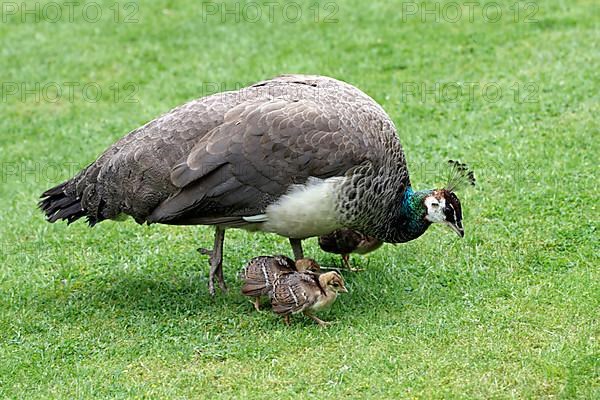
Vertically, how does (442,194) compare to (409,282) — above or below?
above

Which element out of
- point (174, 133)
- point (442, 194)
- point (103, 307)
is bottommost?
point (103, 307)

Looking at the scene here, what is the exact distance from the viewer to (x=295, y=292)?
621 cm

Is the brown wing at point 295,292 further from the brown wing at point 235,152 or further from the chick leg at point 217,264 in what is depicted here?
the chick leg at point 217,264

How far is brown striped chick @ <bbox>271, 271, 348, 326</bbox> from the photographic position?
6.21m

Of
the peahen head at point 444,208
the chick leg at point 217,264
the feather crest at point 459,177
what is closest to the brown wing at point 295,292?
the chick leg at point 217,264

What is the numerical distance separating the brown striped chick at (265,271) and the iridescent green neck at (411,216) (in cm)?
63

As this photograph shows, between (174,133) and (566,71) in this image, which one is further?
(566,71)

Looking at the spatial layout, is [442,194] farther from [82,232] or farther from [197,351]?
[82,232]

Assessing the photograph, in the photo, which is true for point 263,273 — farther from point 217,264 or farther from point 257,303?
point 217,264

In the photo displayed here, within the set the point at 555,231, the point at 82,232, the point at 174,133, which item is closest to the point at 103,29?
the point at 82,232

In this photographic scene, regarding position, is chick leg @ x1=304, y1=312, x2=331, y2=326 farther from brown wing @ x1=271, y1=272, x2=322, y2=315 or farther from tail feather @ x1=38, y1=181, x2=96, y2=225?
tail feather @ x1=38, y1=181, x2=96, y2=225

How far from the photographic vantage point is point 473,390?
17.5 ft

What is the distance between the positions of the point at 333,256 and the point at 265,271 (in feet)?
3.84

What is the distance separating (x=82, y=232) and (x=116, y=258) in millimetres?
684
